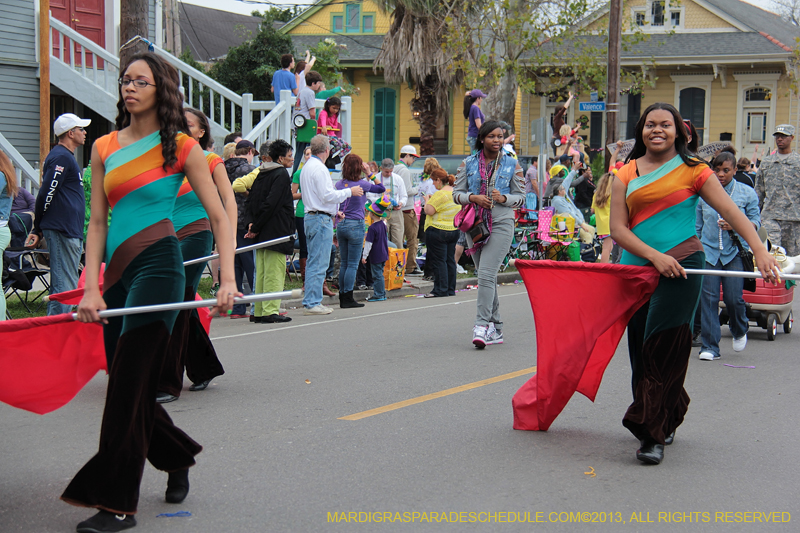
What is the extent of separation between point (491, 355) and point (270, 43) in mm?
20176

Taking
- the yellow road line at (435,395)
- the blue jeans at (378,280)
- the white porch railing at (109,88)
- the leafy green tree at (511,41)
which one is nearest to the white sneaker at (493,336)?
the yellow road line at (435,395)

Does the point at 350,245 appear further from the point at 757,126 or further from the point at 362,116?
the point at 757,126

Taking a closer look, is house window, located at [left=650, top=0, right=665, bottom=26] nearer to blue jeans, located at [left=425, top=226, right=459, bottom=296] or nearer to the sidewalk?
the sidewalk

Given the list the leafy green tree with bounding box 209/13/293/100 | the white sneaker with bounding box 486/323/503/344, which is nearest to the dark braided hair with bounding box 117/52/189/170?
the white sneaker with bounding box 486/323/503/344

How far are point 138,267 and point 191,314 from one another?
276cm

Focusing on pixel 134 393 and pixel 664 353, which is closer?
pixel 134 393

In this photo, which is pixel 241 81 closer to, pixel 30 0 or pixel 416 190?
pixel 30 0

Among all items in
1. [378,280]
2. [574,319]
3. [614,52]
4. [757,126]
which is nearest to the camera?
[574,319]

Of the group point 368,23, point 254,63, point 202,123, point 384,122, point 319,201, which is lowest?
point 319,201

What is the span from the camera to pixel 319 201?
10.9 metres

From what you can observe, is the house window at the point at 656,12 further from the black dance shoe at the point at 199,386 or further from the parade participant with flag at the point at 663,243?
the parade participant with flag at the point at 663,243

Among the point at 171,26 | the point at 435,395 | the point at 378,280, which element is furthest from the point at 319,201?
the point at 171,26

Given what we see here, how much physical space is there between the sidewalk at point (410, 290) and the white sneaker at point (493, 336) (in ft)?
12.6

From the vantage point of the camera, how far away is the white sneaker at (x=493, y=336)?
343 inches
